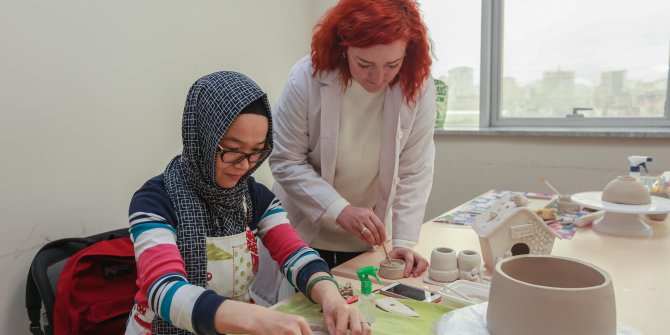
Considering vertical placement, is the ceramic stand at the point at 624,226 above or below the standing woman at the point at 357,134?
below

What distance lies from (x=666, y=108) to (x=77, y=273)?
2923mm

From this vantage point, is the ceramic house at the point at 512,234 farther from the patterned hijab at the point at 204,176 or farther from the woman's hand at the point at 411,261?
the patterned hijab at the point at 204,176

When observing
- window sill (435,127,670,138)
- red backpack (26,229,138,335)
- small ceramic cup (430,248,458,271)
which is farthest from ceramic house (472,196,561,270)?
window sill (435,127,670,138)

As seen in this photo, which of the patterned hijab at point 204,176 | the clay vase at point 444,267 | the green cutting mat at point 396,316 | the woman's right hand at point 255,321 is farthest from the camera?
the clay vase at point 444,267

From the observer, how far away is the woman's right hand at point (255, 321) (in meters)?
0.81

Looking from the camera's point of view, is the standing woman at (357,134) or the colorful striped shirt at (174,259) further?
the standing woman at (357,134)

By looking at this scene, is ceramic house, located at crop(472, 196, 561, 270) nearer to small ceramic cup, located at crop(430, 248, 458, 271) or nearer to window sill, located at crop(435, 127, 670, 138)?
small ceramic cup, located at crop(430, 248, 458, 271)

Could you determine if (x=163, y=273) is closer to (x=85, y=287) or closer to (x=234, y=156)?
(x=234, y=156)

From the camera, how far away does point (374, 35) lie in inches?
49.3

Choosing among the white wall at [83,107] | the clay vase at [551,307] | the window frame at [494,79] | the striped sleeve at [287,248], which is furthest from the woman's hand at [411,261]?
the window frame at [494,79]

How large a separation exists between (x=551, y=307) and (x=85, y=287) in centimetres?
129

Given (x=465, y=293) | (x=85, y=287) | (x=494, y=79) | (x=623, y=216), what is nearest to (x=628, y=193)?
(x=623, y=216)

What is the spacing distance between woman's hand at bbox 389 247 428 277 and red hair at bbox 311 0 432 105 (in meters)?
0.47

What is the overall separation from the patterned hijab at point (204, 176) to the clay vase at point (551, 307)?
637 millimetres
